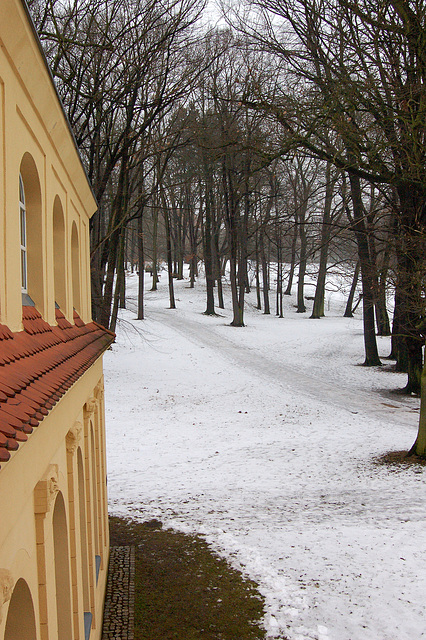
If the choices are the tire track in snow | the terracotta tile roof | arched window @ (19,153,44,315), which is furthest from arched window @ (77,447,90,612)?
the tire track in snow

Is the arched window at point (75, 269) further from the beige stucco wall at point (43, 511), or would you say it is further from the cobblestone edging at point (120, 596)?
the cobblestone edging at point (120, 596)

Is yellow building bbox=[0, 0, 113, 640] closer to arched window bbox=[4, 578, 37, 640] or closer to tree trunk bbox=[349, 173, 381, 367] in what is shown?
arched window bbox=[4, 578, 37, 640]

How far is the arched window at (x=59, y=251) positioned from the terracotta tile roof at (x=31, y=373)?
1193 mm

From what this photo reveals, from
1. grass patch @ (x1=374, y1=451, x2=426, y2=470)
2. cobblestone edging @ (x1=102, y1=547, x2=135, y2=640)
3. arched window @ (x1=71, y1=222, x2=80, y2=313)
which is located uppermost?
arched window @ (x1=71, y1=222, x2=80, y2=313)

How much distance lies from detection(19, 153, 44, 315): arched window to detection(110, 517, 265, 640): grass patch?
490cm

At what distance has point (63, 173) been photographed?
20.3 ft

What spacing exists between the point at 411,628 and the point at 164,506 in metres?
6.05

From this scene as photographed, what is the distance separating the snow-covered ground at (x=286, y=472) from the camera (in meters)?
8.32

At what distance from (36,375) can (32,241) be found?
7.10ft

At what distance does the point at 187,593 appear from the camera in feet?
28.5

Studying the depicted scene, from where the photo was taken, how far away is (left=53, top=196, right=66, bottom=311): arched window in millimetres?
6312

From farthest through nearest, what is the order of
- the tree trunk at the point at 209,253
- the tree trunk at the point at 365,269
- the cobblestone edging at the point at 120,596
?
the tree trunk at the point at 209,253 → the tree trunk at the point at 365,269 → the cobblestone edging at the point at 120,596

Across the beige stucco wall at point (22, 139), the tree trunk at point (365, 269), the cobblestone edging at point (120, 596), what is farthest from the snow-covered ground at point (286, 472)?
the beige stucco wall at point (22, 139)

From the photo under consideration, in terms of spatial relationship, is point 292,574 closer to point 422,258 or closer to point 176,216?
point 422,258
